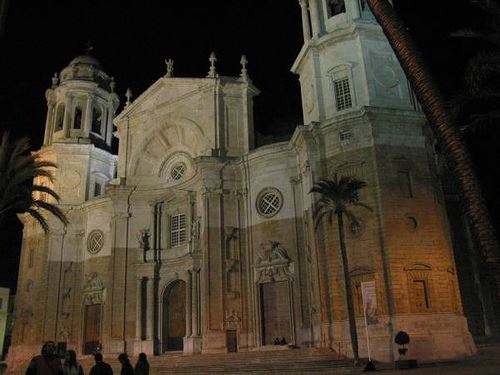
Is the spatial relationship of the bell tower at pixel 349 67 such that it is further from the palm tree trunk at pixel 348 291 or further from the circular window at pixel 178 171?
Result: the circular window at pixel 178 171

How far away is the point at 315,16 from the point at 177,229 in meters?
16.9

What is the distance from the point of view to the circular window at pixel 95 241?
38.5 meters

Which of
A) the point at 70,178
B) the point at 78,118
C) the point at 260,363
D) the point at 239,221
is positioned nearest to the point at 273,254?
the point at 239,221

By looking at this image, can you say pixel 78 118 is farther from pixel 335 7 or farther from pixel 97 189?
pixel 335 7

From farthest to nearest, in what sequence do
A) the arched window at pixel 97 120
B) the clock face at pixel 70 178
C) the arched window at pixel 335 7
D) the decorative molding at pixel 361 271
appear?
1. the arched window at pixel 97 120
2. the clock face at pixel 70 178
3. the arched window at pixel 335 7
4. the decorative molding at pixel 361 271

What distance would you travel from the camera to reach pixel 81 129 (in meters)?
43.6

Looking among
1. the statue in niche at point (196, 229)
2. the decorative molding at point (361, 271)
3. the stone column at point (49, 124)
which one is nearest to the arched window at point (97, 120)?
the stone column at point (49, 124)

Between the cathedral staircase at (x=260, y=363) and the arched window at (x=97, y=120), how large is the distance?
23.5m

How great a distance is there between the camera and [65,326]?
37.8 meters

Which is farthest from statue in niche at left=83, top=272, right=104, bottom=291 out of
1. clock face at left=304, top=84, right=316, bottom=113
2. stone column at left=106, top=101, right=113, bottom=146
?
clock face at left=304, top=84, right=316, bottom=113

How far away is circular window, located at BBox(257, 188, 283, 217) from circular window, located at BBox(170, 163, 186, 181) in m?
7.62

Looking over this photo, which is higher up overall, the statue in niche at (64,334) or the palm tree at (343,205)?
the palm tree at (343,205)

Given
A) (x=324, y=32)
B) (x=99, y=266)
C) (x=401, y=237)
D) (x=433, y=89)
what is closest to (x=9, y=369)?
(x=99, y=266)

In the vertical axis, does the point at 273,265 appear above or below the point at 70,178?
below
